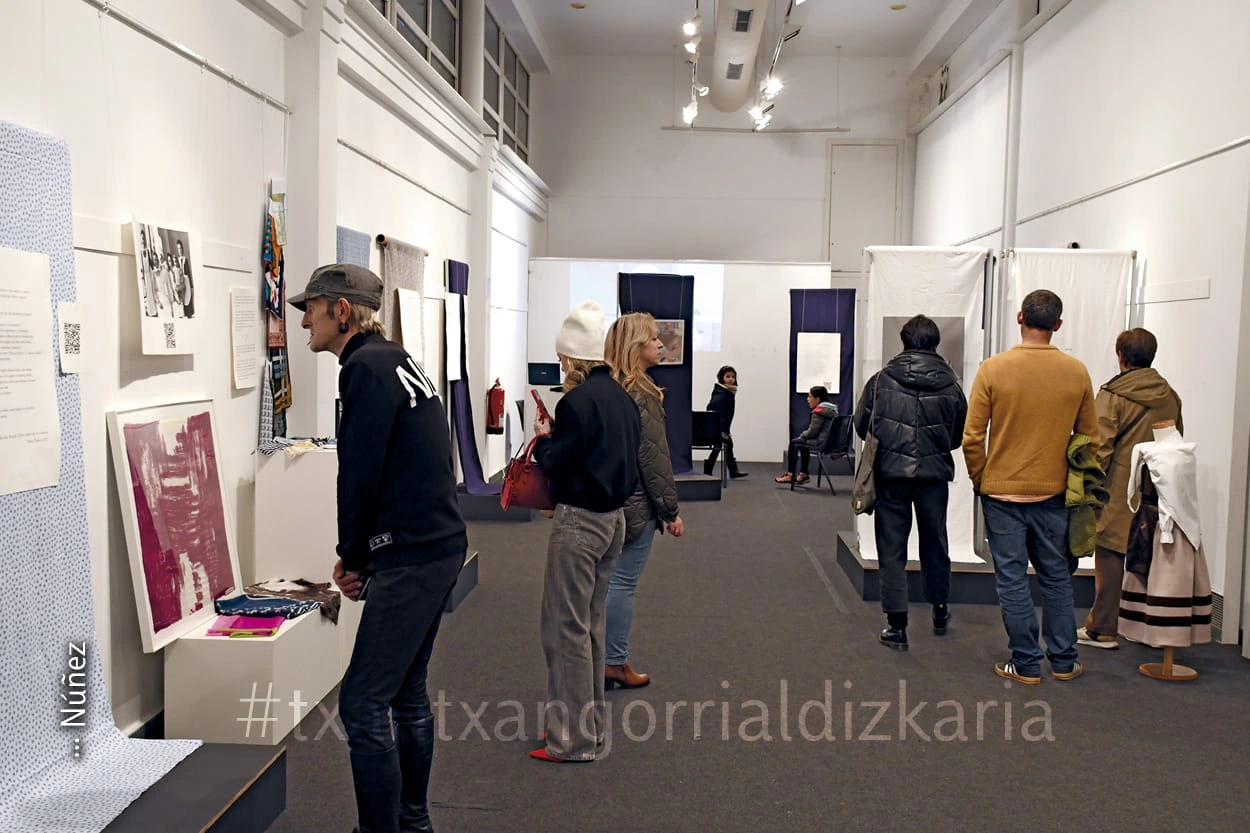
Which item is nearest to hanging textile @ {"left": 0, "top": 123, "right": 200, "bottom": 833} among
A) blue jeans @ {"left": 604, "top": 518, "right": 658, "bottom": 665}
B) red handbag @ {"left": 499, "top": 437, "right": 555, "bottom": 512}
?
red handbag @ {"left": 499, "top": 437, "right": 555, "bottom": 512}

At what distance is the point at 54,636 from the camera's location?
9.44ft

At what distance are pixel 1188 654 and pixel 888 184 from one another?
9658mm

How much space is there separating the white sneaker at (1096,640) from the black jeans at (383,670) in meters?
3.58

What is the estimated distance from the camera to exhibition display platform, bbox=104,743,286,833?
2.60 m

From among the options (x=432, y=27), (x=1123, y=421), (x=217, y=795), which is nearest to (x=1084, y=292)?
(x=1123, y=421)

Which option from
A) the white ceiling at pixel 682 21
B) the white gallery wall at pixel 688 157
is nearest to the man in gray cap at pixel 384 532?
the white ceiling at pixel 682 21

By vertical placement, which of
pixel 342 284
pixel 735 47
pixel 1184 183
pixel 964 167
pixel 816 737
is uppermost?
Answer: pixel 735 47

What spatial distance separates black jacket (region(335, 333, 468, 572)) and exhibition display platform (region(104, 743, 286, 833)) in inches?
29.5

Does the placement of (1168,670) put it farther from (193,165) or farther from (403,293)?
(403,293)

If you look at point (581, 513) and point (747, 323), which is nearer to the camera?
point (581, 513)

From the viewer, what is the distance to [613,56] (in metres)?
13.5

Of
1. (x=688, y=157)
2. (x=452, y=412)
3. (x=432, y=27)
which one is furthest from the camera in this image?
(x=688, y=157)

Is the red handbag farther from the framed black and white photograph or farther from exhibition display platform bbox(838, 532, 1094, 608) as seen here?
exhibition display platform bbox(838, 532, 1094, 608)

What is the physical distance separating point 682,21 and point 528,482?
32.1 feet
